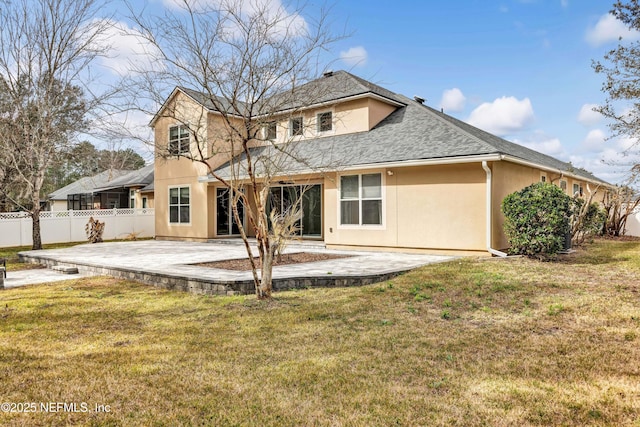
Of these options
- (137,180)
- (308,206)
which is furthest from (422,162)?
(137,180)

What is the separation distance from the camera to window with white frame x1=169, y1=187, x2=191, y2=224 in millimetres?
17734

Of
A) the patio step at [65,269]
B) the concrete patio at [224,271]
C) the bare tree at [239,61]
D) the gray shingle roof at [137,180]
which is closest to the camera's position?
the bare tree at [239,61]

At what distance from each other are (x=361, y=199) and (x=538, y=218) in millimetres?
5108

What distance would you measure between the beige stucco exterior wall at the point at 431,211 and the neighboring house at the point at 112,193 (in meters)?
15.8

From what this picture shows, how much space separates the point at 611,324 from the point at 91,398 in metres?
5.65

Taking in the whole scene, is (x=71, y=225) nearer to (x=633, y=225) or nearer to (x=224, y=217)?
(x=224, y=217)

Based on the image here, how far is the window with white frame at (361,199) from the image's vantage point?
12734 mm

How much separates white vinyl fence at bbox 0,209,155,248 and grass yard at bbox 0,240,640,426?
13.1m

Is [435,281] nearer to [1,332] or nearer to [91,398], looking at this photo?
[91,398]

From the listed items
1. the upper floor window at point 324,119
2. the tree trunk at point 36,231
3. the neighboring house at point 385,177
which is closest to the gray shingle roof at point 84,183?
the tree trunk at point 36,231

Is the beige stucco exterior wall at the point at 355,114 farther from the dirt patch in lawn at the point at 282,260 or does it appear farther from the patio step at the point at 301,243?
the dirt patch in lawn at the point at 282,260

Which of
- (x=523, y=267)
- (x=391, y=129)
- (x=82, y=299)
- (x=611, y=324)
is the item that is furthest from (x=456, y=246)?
(x=82, y=299)

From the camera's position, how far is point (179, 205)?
18.0 metres

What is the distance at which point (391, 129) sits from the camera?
14141 millimetres
